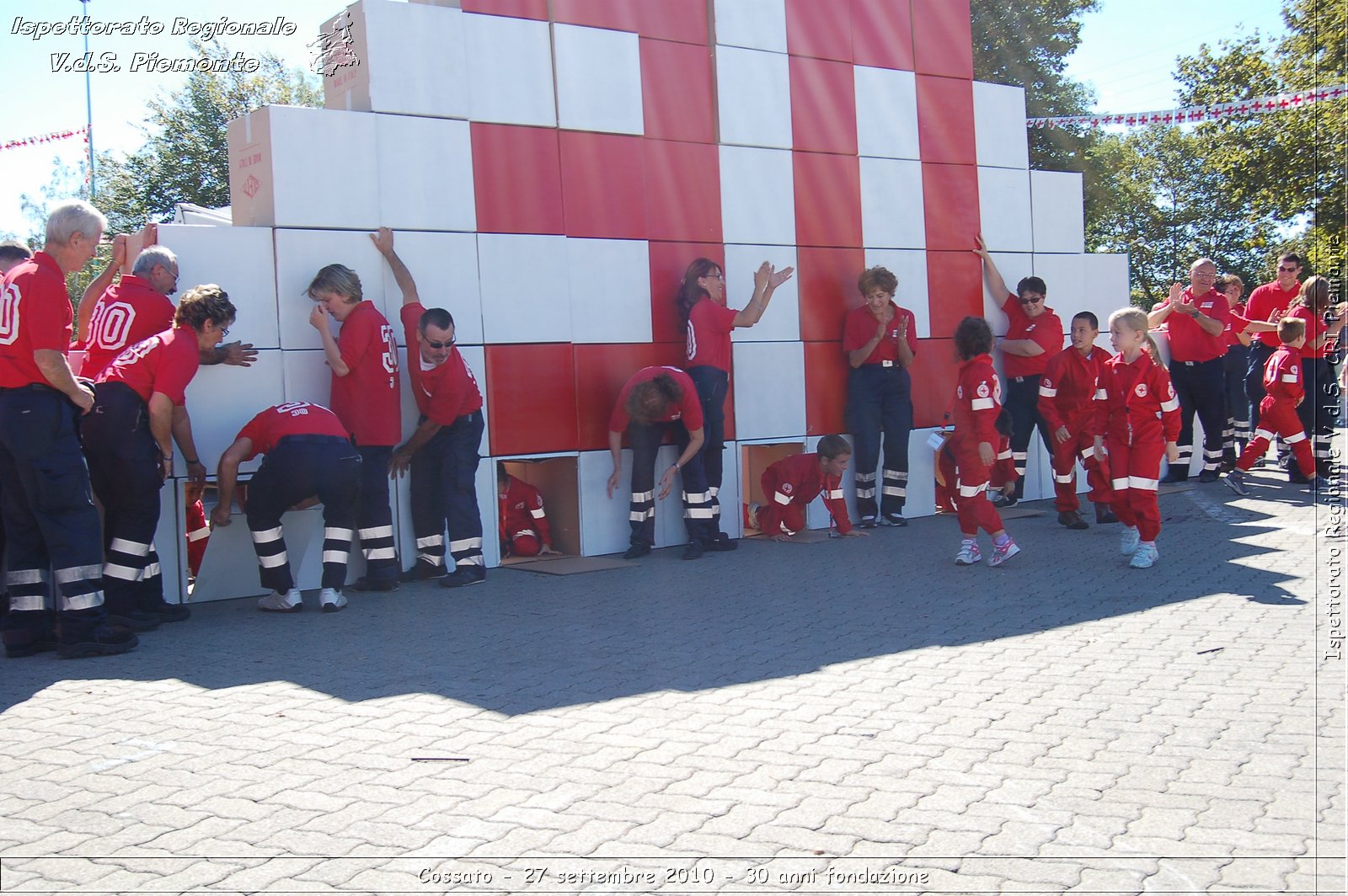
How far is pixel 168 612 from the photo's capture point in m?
6.51

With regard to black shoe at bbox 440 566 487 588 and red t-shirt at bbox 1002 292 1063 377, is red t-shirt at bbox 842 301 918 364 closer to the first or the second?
red t-shirt at bbox 1002 292 1063 377

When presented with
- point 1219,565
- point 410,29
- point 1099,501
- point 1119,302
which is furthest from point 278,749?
point 1119,302

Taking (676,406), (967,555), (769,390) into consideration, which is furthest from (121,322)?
(967,555)

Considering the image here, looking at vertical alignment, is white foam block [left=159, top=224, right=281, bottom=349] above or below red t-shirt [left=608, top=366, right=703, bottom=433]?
above

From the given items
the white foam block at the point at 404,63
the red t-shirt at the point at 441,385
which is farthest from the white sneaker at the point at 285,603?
the white foam block at the point at 404,63

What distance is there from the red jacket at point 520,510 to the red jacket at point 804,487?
6.56 ft

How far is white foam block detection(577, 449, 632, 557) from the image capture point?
341 inches

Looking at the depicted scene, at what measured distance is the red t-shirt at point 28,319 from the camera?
17.6ft

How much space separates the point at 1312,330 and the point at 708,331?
21.4 feet

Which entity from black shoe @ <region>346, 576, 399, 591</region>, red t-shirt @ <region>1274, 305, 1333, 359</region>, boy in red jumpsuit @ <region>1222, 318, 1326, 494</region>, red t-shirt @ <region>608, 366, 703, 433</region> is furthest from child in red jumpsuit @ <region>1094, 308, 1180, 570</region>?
black shoe @ <region>346, 576, 399, 591</region>

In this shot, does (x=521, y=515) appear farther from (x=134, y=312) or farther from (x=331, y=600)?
(x=134, y=312)

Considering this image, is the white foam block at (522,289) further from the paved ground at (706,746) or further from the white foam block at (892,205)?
the white foam block at (892,205)

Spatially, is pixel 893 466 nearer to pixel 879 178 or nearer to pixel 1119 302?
pixel 879 178

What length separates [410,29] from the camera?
783 cm
